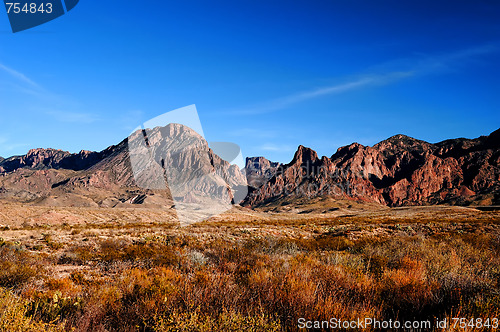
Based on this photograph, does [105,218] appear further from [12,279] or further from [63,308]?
[63,308]

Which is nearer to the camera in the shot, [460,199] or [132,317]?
[132,317]

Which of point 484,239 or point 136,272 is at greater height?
point 136,272

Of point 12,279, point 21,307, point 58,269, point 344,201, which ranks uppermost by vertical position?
Answer: point 21,307

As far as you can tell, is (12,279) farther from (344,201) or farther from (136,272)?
(344,201)

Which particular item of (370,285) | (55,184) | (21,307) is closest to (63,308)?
(21,307)

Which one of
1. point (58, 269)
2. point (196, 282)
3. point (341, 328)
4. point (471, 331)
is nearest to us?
point (471, 331)

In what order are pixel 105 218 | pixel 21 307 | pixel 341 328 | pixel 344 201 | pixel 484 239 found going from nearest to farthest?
pixel 341 328 < pixel 21 307 < pixel 484 239 < pixel 105 218 < pixel 344 201

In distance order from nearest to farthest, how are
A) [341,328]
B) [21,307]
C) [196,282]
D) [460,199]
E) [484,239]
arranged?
[341,328] → [21,307] → [196,282] → [484,239] → [460,199]

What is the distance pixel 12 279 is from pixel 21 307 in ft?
13.5

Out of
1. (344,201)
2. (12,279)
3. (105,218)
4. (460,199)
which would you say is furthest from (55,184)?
(460,199)

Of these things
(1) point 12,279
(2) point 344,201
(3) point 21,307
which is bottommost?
(2) point 344,201

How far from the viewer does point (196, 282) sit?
613 cm

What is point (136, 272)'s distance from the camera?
7.21 m

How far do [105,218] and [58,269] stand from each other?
→ 144 ft
